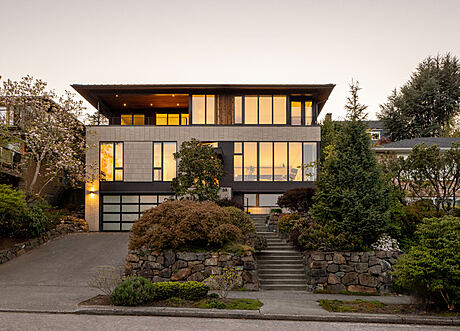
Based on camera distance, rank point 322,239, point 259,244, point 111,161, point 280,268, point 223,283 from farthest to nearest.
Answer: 1. point 111,161
2. point 259,244
3. point 280,268
4. point 322,239
5. point 223,283

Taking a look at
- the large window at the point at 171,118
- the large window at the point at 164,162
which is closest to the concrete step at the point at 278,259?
the large window at the point at 164,162

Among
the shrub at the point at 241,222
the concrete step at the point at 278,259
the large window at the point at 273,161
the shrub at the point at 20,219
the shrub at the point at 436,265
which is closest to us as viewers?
the shrub at the point at 436,265

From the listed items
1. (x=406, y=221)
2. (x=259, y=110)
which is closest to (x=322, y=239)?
(x=406, y=221)

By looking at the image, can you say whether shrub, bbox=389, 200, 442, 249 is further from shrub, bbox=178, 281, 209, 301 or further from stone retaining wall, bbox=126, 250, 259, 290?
shrub, bbox=178, 281, 209, 301

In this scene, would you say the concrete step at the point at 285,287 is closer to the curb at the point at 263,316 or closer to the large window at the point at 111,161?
the curb at the point at 263,316

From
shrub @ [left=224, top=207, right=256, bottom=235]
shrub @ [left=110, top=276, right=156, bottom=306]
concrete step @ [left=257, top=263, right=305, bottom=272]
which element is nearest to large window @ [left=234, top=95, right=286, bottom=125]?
shrub @ [left=224, top=207, right=256, bottom=235]

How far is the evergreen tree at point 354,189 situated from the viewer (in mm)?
13133

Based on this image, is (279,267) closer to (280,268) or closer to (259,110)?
(280,268)

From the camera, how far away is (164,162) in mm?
23812

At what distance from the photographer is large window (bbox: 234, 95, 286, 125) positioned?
25.3 meters

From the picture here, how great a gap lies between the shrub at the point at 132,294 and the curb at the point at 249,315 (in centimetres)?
30

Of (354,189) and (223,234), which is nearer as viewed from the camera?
(223,234)

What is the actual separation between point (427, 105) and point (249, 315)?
1530 inches

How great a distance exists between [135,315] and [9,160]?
16115mm
